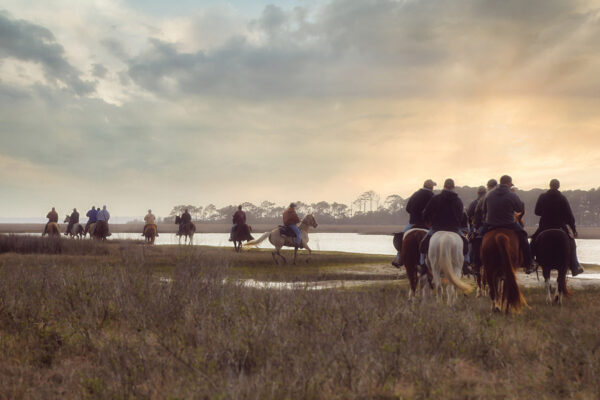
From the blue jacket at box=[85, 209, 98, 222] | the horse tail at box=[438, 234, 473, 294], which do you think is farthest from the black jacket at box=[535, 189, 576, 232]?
the blue jacket at box=[85, 209, 98, 222]

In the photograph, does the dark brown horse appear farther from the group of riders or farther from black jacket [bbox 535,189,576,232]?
black jacket [bbox 535,189,576,232]

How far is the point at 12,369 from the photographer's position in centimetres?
577

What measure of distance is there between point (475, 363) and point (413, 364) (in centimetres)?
103

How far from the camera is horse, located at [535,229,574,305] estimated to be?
10719mm

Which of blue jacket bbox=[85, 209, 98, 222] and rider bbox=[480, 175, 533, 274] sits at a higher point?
blue jacket bbox=[85, 209, 98, 222]

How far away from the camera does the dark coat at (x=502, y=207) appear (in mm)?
9680

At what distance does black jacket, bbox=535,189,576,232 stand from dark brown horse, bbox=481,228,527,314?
173 cm

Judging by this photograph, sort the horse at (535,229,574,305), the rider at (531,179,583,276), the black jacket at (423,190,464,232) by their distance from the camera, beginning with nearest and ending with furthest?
the black jacket at (423,190,464,232) → the horse at (535,229,574,305) → the rider at (531,179,583,276)

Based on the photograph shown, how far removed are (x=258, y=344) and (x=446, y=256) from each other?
4.97 m

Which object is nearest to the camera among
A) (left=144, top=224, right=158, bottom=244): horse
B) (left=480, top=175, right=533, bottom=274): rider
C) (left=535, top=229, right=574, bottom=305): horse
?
(left=480, top=175, right=533, bottom=274): rider

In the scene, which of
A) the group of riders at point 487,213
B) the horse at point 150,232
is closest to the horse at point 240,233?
the horse at point 150,232

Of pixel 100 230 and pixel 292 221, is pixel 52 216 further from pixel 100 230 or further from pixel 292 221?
pixel 292 221

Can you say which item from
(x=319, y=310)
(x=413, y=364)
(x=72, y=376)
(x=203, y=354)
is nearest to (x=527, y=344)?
(x=413, y=364)

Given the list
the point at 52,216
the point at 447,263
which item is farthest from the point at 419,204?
the point at 52,216
